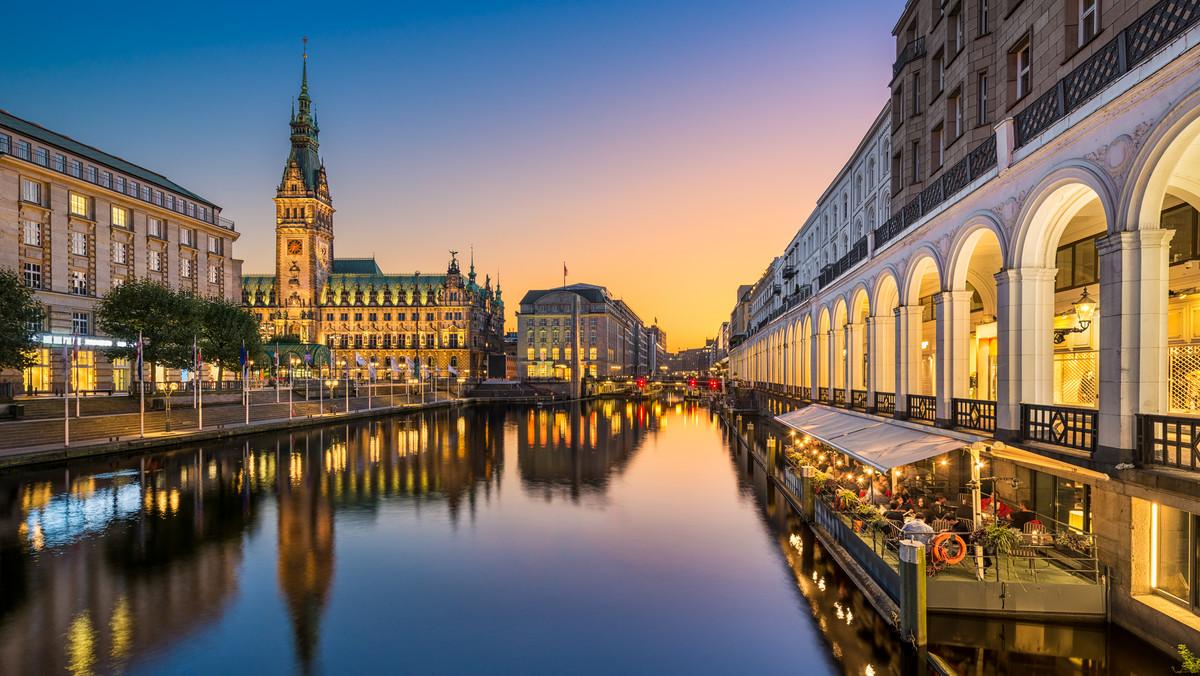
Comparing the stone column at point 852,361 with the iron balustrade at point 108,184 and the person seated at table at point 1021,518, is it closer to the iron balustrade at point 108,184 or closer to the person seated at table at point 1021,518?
the person seated at table at point 1021,518

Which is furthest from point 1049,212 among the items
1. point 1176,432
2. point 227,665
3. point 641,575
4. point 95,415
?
point 95,415

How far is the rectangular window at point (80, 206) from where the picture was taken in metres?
63.2

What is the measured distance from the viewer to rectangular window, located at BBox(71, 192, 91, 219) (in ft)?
207

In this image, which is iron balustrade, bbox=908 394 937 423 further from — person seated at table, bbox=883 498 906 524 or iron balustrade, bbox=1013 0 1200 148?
iron balustrade, bbox=1013 0 1200 148

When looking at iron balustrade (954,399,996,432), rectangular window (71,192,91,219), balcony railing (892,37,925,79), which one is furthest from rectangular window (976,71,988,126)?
rectangular window (71,192,91,219)

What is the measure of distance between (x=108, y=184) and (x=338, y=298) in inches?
3701

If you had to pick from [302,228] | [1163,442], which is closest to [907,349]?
[1163,442]

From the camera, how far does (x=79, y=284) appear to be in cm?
6344

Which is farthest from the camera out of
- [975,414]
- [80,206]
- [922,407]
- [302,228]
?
[302,228]

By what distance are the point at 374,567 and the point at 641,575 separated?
28.3 feet

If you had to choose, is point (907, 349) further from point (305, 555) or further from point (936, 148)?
point (305, 555)

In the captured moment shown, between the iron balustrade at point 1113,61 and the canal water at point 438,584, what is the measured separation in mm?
11541

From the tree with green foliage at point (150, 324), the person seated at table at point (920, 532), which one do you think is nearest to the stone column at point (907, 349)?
the person seated at table at point (920, 532)

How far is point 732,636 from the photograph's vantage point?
14523mm
